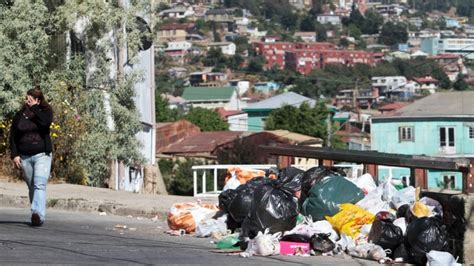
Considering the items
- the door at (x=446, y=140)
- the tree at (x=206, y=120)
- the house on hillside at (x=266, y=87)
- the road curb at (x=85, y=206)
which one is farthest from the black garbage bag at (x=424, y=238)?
the house on hillside at (x=266, y=87)

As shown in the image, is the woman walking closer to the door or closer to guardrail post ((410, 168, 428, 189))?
guardrail post ((410, 168, 428, 189))

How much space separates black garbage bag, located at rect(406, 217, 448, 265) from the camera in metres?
10.5

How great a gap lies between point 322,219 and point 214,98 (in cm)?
14513

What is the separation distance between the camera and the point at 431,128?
6544cm

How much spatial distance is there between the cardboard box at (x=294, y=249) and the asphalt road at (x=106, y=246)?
0.19 meters

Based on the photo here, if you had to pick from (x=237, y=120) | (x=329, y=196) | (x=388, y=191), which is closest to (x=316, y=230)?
(x=329, y=196)

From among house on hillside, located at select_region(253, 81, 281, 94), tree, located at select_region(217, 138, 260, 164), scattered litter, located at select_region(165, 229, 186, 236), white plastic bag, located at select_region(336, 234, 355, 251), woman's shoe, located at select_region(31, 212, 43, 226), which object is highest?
white plastic bag, located at select_region(336, 234, 355, 251)

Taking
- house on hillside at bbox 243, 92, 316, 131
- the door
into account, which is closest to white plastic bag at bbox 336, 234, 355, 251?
the door

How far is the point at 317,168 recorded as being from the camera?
1285 cm

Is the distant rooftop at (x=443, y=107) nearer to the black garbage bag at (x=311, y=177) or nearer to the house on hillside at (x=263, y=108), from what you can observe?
the house on hillside at (x=263, y=108)

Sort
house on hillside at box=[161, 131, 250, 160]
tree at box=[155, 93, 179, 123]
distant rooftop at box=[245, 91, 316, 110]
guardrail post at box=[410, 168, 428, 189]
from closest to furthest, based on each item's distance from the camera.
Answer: guardrail post at box=[410, 168, 428, 189] → house on hillside at box=[161, 131, 250, 160] → tree at box=[155, 93, 179, 123] → distant rooftop at box=[245, 91, 316, 110]

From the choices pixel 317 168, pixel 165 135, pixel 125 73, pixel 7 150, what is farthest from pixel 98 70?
pixel 165 135

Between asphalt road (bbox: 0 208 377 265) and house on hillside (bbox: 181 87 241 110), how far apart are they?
437 ft

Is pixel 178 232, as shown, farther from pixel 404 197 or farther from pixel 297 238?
pixel 404 197
